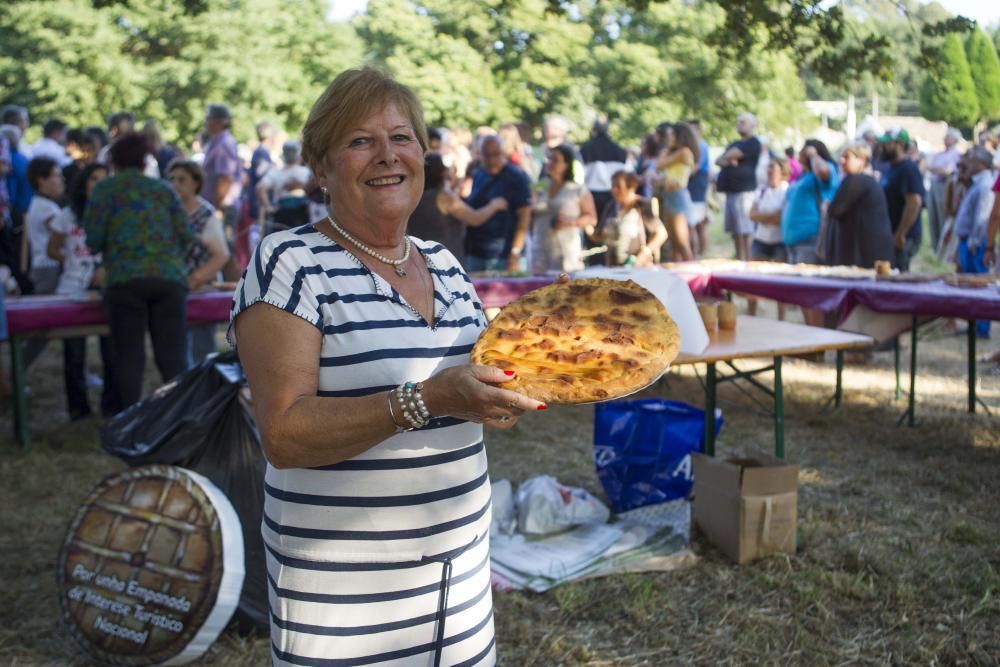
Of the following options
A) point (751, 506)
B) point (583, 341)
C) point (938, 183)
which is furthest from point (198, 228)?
point (938, 183)

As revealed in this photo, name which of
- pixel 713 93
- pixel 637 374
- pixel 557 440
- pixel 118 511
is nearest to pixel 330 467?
pixel 637 374

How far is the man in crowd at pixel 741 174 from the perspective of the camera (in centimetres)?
1121

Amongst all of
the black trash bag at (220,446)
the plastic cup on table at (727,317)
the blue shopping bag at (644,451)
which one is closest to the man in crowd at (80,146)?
the black trash bag at (220,446)

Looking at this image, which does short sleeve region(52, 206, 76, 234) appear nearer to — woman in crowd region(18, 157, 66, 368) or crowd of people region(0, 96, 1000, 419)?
crowd of people region(0, 96, 1000, 419)

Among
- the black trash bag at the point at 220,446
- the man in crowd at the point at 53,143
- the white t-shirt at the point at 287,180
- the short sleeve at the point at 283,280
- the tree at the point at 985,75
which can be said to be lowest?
the black trash bag at the point at 220,446

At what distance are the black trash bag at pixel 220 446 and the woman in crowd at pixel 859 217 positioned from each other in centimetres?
586

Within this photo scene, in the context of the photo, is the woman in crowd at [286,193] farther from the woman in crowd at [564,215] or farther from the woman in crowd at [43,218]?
the woman in crowd at [564,215]

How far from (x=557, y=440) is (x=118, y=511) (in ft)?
10.6

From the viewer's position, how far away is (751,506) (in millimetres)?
3848

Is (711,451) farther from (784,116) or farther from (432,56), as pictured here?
(784,116)

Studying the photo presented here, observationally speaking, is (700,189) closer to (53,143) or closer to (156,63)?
(53,143)

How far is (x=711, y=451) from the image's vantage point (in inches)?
181

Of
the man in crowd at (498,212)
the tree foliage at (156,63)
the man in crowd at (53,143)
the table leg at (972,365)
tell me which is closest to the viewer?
the table leg at (972,365)

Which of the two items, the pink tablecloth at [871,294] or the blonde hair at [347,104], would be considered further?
the pink tablecloth at [871,294]
